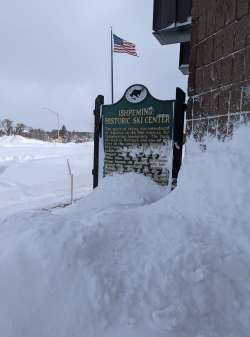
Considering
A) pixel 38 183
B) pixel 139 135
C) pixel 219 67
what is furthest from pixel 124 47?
pixel 219 67

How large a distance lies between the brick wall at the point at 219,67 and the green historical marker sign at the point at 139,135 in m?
1.83

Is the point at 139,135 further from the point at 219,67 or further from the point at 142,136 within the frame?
the point at 219,67

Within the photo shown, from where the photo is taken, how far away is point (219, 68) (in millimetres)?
3092

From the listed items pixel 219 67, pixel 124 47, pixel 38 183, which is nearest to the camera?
pixel 219 67

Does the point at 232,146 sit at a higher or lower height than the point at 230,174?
higher

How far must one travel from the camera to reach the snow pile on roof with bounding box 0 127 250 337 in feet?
6.30

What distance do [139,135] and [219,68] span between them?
8.69ft

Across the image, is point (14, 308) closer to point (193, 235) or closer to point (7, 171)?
point (193, 235)

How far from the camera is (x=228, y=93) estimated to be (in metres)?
2.95

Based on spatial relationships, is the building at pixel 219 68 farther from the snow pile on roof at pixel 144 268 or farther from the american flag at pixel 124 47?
the american flag at pixel 124 47

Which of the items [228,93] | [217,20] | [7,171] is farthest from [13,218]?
[7,171]

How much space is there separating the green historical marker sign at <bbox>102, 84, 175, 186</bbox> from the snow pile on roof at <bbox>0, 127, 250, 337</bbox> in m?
2.49

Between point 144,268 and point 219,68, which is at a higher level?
point 219,68

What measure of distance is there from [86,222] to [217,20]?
2024mm
